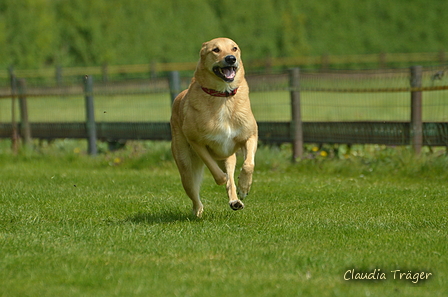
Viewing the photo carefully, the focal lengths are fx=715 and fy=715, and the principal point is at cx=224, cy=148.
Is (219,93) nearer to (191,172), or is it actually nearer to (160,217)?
(191,172)

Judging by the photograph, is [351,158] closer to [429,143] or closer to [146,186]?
[429,143]

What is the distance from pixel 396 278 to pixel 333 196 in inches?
135

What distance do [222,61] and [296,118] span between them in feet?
15.0

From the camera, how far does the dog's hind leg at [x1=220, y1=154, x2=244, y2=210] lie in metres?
6.28

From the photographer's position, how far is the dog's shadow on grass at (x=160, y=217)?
6623mm

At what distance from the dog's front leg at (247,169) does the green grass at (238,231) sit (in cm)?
30

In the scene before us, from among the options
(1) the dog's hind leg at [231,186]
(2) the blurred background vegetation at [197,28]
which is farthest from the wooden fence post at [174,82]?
(2) the blurred background vegetation at [197,28]

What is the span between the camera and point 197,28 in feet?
110

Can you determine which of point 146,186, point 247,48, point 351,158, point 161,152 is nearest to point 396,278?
point 146,186

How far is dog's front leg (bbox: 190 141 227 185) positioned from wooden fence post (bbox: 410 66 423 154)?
159 inches

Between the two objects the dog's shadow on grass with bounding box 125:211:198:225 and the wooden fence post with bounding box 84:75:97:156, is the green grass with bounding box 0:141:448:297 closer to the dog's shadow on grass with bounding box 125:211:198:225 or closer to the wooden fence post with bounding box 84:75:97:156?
the dog's shadow on grass with bounding box 125:211:198:225

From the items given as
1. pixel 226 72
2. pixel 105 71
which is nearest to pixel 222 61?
pixel 226 72

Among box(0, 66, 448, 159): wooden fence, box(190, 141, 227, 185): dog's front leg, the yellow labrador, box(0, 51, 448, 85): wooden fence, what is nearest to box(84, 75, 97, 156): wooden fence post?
box(0, 66, 448, 159): wooden fence

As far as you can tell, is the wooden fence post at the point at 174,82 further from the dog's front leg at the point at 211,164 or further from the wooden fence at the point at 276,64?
the wooden fence at the point at 276,64
